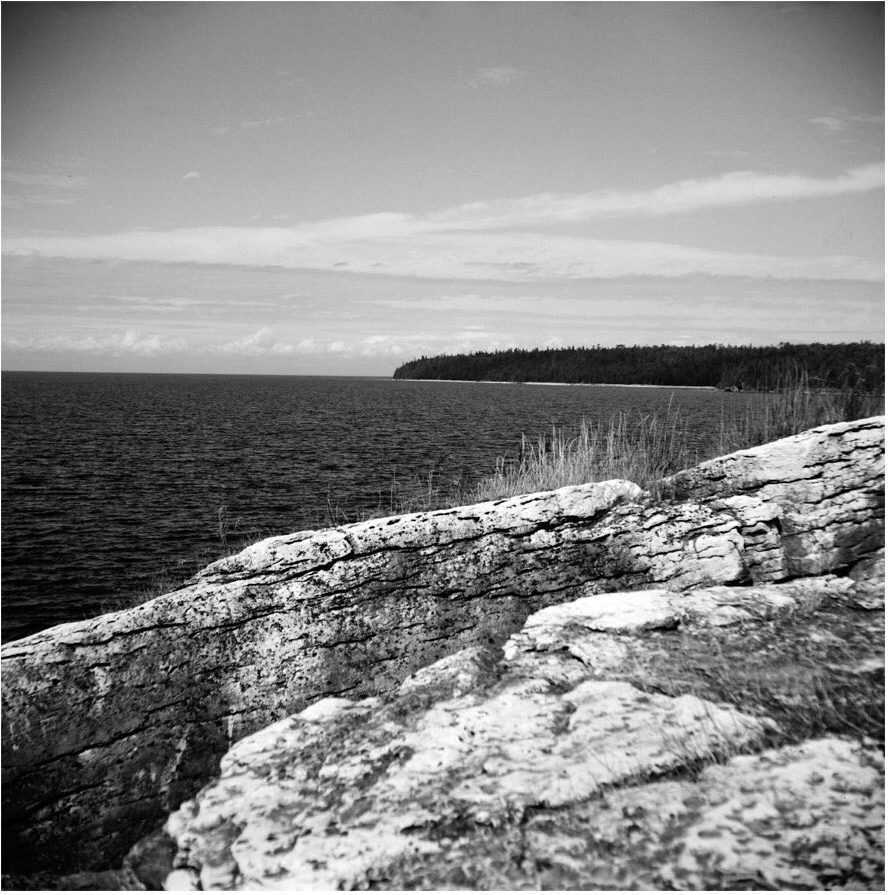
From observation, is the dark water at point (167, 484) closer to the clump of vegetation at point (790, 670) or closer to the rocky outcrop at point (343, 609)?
the rocky outcrop at point (343, 609)

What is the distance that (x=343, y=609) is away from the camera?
26.6ft

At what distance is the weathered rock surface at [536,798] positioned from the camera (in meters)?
3.42

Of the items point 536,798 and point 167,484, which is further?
point 167,484

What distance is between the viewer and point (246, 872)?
396 centimetres

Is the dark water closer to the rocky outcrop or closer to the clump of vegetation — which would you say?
the rocky outcrop

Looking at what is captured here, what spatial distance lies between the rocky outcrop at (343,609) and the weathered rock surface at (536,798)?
6.75ft

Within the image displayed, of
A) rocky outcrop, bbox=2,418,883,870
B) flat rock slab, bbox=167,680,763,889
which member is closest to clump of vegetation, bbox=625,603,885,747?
flat rock slab, bbox=167,680,763,889

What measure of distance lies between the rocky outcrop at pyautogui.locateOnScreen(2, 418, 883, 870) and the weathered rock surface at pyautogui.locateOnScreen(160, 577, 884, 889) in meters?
2.06

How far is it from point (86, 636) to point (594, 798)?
6.50 m

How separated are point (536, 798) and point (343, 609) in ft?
14.8

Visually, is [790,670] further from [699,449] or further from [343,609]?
[699,449]

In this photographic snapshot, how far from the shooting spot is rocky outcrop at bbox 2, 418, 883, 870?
7043 mm

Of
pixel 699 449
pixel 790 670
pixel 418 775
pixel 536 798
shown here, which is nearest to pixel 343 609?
pixel 418 775

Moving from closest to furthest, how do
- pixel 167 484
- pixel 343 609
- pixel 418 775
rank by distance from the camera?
pixel 418 775 < pixel 343 609 < pixel 167 484
